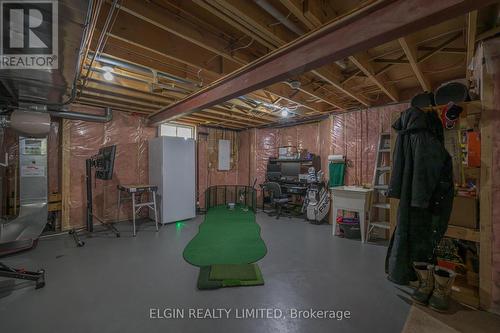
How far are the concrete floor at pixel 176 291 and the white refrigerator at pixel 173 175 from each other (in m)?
1.30

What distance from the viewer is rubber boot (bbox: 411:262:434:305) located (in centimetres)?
194

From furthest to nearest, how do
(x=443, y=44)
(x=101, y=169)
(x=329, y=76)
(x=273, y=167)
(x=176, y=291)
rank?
1. (x=273, y=167)
2. (x=101, y=169)
3. (x=329, y=76)
4. (x=443, y=44)
5. (x=176, y=291)

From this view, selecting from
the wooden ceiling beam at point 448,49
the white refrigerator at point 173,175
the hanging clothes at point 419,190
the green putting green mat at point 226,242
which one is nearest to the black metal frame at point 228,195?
the green putting green mat at point 226,242

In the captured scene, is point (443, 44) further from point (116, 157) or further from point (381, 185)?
point (116, 157)

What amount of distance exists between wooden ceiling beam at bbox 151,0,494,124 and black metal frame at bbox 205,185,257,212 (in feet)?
13.6

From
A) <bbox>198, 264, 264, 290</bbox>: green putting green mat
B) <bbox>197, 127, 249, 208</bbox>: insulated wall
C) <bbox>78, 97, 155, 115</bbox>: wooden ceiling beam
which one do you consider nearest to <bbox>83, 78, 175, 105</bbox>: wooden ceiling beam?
<bbox>78, 97, 155, 115</bbox>: wooden ceiling beam

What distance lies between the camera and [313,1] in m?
1.72

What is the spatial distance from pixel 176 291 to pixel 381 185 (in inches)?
138

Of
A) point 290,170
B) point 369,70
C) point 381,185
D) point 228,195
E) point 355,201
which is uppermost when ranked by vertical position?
point 369,70

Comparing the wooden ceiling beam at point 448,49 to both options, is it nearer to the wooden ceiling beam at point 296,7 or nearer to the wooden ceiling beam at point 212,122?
the wooden ceiling beam at point 296,7

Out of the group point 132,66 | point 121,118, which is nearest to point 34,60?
point 132,66

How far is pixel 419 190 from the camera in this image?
184cm

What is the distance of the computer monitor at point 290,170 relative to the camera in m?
5.55

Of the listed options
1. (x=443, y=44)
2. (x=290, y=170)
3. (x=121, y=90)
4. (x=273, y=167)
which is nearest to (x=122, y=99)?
(x=121, y=90)
